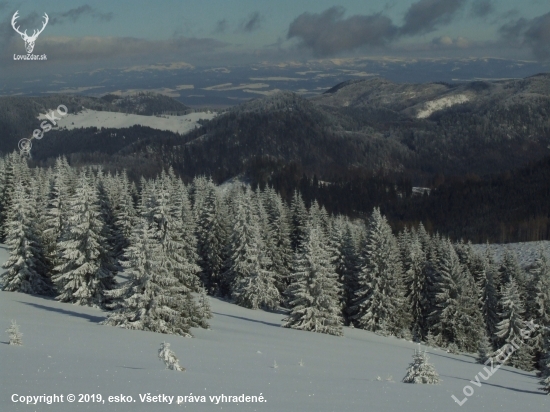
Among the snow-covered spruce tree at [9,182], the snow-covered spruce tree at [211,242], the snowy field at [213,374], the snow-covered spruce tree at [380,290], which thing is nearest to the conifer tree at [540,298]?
the snow-covered spruce tree at [380,290]

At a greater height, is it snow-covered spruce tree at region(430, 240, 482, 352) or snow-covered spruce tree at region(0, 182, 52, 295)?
snow-covered spruce tree at region(0, 182, 52, 295)

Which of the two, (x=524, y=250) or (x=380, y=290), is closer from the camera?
(x=380, y=290)

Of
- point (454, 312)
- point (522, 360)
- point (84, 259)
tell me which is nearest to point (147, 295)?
point (84, 259)

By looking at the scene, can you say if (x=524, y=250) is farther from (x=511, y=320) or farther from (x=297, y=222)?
(x=511, y=320)

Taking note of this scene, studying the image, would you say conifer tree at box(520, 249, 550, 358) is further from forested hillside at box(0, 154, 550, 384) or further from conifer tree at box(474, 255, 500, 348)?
conifer tree at box(474, 255, 500, 348)

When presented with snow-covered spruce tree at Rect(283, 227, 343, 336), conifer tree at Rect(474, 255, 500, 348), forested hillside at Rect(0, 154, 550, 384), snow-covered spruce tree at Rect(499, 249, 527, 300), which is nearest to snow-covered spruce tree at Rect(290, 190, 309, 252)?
forested hillside at Rect(0, 154, 550, 384)

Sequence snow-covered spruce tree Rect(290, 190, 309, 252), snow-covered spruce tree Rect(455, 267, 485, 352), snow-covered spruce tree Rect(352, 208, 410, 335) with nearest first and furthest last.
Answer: snow-covered spruce tree Rect(455, 267, 485, 352) → snow-covered spruce tree Rect(352, 208, 410, 335) → snow-covered spruce tree Rect(290, 190, 309, 252)

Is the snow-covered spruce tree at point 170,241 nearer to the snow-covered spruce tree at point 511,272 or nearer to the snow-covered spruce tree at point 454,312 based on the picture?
the snow-covered spruce tree at point 454,312
